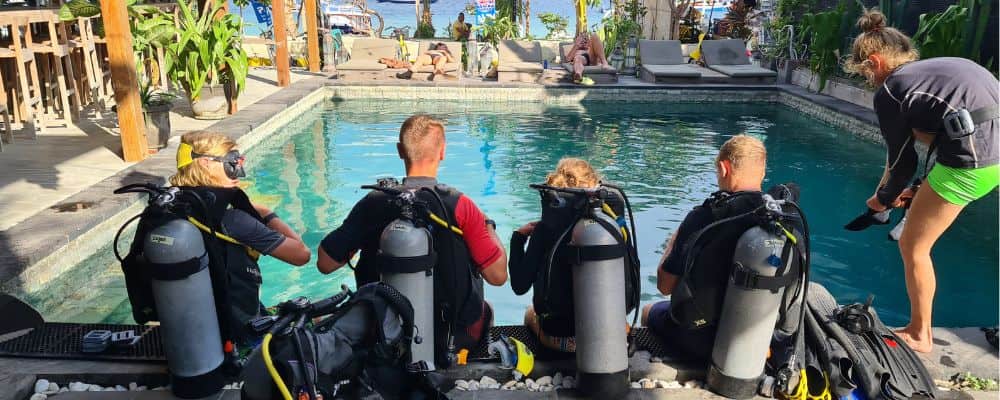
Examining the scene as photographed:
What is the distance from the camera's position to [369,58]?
14477 mm

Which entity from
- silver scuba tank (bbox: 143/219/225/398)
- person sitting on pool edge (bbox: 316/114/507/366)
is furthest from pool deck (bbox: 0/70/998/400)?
person sitting on pool edge (bbox: 316/114/507/366)

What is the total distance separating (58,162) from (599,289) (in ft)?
19.9

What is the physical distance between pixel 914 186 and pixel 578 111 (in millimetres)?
9112

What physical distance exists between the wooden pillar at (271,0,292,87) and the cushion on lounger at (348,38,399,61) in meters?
2.17

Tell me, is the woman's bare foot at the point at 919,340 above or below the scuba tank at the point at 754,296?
below

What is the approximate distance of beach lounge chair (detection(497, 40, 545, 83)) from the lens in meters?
13.7

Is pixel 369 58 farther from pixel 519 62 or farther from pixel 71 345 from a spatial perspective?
pixel 71 345

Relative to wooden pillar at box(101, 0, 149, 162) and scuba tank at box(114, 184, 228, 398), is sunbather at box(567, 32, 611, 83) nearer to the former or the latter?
wooden pillar at box(101, 0, 149, 162)

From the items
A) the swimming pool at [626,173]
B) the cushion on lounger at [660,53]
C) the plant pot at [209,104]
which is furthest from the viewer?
the cushion on lounger at [660,53]

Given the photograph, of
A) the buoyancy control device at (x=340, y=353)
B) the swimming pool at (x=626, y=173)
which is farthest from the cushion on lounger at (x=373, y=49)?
the buoyancy control device at (x=340, y=353)

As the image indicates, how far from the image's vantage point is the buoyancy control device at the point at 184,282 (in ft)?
8.00

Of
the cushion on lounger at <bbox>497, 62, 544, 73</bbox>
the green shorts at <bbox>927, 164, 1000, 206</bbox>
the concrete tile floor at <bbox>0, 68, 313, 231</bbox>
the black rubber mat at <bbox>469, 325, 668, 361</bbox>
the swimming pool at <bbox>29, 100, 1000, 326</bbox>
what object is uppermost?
the cushion on lounger at <bbox>497, 62, 544, 73</bbox>

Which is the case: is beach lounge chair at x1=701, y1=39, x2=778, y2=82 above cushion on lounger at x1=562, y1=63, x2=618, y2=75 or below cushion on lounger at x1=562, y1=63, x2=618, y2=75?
above

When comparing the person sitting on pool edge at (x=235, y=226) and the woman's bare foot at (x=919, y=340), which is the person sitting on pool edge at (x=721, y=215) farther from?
the person sitting on pool edge at (x=235, y=226)
